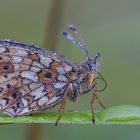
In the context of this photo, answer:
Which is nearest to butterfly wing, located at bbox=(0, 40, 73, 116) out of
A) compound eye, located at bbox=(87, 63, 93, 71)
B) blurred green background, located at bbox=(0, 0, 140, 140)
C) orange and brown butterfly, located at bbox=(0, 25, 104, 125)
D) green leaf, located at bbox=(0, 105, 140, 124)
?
orange and brown butterfly, located at bbox=(0, 25, 104, 125)

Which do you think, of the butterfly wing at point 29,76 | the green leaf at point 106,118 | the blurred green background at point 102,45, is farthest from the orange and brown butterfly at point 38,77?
the green leaf at point 106,118

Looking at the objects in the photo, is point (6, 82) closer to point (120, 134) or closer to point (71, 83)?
point (71, 83)

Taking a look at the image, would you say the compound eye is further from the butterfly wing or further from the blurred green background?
the blurred green background

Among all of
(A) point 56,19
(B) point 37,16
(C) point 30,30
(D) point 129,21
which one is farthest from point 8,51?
(B) point 37,16

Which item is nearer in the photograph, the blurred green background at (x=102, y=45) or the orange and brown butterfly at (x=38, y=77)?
the orange and brown butterfly at (x=38, y=77)

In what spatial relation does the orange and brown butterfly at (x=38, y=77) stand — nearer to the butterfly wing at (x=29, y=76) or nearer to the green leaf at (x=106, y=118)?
the butterfly wing at (x=29, y=76)

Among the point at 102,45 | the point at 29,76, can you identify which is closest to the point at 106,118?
the point at 29,76

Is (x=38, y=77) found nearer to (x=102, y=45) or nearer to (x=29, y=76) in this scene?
(x=29, y=76)
